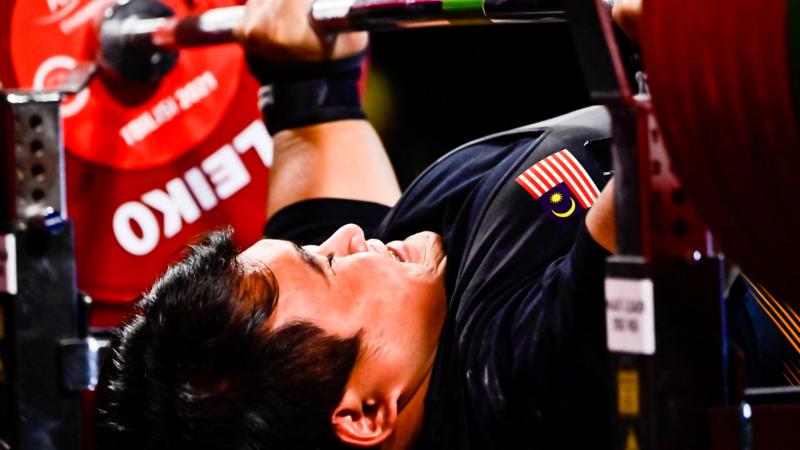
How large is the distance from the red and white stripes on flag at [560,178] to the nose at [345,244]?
21cm

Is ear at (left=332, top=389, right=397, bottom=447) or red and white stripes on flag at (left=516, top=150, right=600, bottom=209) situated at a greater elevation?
red and white stripes on flag at (left=516, top=150, right=600, bottom=209)

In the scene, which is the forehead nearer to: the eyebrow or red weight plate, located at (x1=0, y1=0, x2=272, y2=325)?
the eyebrow

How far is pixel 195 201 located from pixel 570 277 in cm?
112

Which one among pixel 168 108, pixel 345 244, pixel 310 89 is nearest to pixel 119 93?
pixel 168 108

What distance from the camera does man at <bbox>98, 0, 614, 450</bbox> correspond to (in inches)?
50.3

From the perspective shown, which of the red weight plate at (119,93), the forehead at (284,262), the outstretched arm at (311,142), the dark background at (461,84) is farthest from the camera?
the dark background at (461,84)

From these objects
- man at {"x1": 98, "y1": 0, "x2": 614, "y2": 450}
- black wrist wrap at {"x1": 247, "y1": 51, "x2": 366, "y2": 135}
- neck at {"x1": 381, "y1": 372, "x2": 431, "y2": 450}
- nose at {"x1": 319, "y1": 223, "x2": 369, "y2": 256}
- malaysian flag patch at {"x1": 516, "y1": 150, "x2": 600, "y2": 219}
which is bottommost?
neck at {"x1": 381, "y1": 372, "x2": 431, "y2": 450}

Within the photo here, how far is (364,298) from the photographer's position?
1.39 m

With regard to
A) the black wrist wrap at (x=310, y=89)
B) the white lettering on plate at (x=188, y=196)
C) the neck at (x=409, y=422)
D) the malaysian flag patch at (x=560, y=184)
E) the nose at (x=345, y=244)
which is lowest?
the neck at (x=409, y=422)

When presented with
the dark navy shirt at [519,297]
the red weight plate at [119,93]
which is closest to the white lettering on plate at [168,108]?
the red weight plate at [119,93]

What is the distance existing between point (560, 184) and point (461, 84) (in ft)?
2.70

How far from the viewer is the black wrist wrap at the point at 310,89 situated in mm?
1781

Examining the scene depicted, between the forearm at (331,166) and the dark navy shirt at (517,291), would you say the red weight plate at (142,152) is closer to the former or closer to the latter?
the forearm at (331,166)

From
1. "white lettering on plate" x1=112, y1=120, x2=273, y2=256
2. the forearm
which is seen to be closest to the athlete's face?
the forearm
